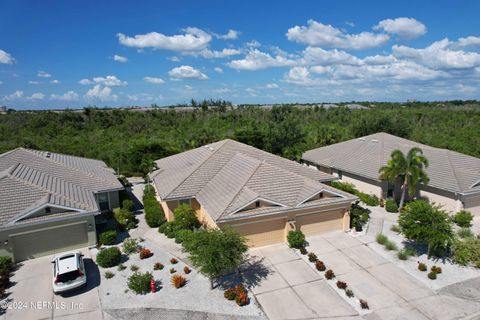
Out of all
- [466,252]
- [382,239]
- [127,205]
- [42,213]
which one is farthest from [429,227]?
[42,213]

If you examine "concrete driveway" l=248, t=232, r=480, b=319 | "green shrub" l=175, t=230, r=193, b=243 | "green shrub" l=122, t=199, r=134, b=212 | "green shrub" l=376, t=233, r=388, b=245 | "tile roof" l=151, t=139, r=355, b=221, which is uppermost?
"tile roof" l=151, t=139, r=355, b=221

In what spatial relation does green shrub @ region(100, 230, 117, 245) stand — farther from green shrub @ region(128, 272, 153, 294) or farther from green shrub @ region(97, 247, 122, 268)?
green shrub @ region(128, 272, 153, 294)

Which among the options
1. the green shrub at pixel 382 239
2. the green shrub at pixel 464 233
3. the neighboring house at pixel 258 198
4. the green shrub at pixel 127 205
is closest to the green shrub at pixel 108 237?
the neighboring house at pixel 258 198

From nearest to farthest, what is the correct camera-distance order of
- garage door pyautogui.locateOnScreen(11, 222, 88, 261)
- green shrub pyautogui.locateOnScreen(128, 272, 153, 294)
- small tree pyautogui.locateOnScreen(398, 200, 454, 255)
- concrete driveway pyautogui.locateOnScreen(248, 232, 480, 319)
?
1. concrete driveway pyautogui.locateOnScreen(248, 232, 480, 319)
2. green shrub pyautogui.locateOnScreen(128, 272, 153, 294)
3. small tree pyautogui.locateOnScreen(398, 200, 454, 255)
4. garage door pyautogui.locateOnScreen(11, 222, 88, 261)

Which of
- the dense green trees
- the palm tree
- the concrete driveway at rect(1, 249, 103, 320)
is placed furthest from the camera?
the dense green trees

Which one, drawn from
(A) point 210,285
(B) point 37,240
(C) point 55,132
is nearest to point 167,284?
(A) point 210,285

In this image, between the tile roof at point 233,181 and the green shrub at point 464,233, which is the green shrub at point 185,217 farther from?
the green shrub at point 464,233

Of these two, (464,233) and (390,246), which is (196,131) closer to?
(390,246)

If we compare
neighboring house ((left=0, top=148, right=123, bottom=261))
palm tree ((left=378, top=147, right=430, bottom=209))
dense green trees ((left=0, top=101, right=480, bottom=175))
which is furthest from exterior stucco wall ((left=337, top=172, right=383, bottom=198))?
neighboring house ((left=0, top=148, right=123, bottom=261))
